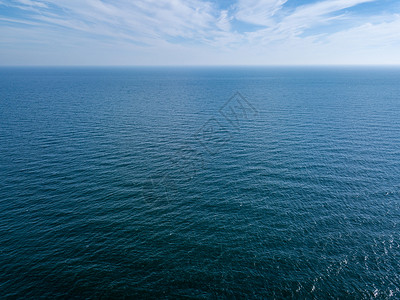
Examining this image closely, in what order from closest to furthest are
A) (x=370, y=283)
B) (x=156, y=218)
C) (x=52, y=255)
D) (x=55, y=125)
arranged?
(x=370, y=283), (x=52, y=255), (x=156, y=218), (x=55, y=125)

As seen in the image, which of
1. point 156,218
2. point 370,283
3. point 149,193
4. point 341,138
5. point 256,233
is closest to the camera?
point 370,283

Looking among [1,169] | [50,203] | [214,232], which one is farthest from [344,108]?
[1,169]

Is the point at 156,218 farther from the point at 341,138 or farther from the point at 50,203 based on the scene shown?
the point at 341,138

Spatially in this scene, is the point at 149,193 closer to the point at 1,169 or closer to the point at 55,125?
the point at 1,169

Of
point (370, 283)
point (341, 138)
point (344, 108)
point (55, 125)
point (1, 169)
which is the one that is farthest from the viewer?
point (344, 108)

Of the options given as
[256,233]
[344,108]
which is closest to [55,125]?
[256,233]

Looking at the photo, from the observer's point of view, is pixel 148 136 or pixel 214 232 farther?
pixel 148 136
